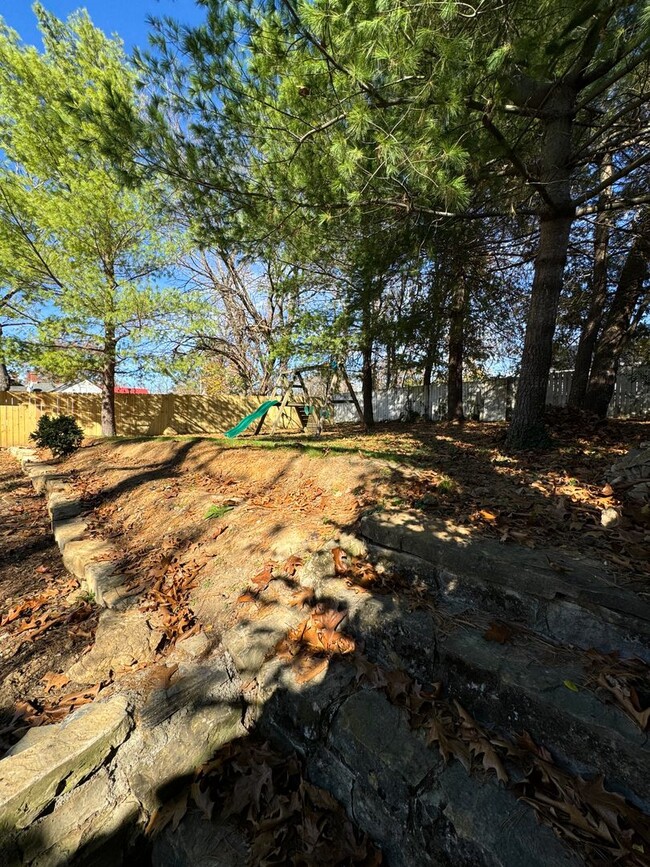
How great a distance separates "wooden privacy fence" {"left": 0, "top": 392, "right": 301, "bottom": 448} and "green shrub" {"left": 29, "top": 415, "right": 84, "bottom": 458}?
5081 mm

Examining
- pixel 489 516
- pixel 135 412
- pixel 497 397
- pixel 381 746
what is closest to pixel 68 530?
pixel 381 746

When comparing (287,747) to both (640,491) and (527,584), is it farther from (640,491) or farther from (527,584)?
(640,491)

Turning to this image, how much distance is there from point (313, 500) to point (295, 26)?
12.8 ft

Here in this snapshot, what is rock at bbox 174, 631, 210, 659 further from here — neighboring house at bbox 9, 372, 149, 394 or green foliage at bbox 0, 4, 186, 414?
neighboring house at bbox 9, 372, 149, 394

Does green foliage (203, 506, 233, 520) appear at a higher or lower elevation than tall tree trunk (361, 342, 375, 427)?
lower

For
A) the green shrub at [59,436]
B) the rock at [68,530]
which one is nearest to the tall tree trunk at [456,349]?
the rock at [68,530]

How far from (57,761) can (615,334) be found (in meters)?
8.52

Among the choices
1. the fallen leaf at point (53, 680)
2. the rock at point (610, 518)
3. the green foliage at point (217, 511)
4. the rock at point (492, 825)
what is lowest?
the fallen leaf at point (53, 680)

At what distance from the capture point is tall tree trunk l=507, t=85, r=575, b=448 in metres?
4.18

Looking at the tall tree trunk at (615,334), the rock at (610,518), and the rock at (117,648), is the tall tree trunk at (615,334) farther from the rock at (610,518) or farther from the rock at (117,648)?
the rock at (117,648)

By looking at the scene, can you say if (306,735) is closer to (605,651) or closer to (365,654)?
(365,654)

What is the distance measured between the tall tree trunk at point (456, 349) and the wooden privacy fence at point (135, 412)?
520 centimetres

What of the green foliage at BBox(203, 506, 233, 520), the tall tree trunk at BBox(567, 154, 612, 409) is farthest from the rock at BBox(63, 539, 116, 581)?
the tall tree trunk at BBox(567, 154, 612, 409)

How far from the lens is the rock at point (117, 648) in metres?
2.14
